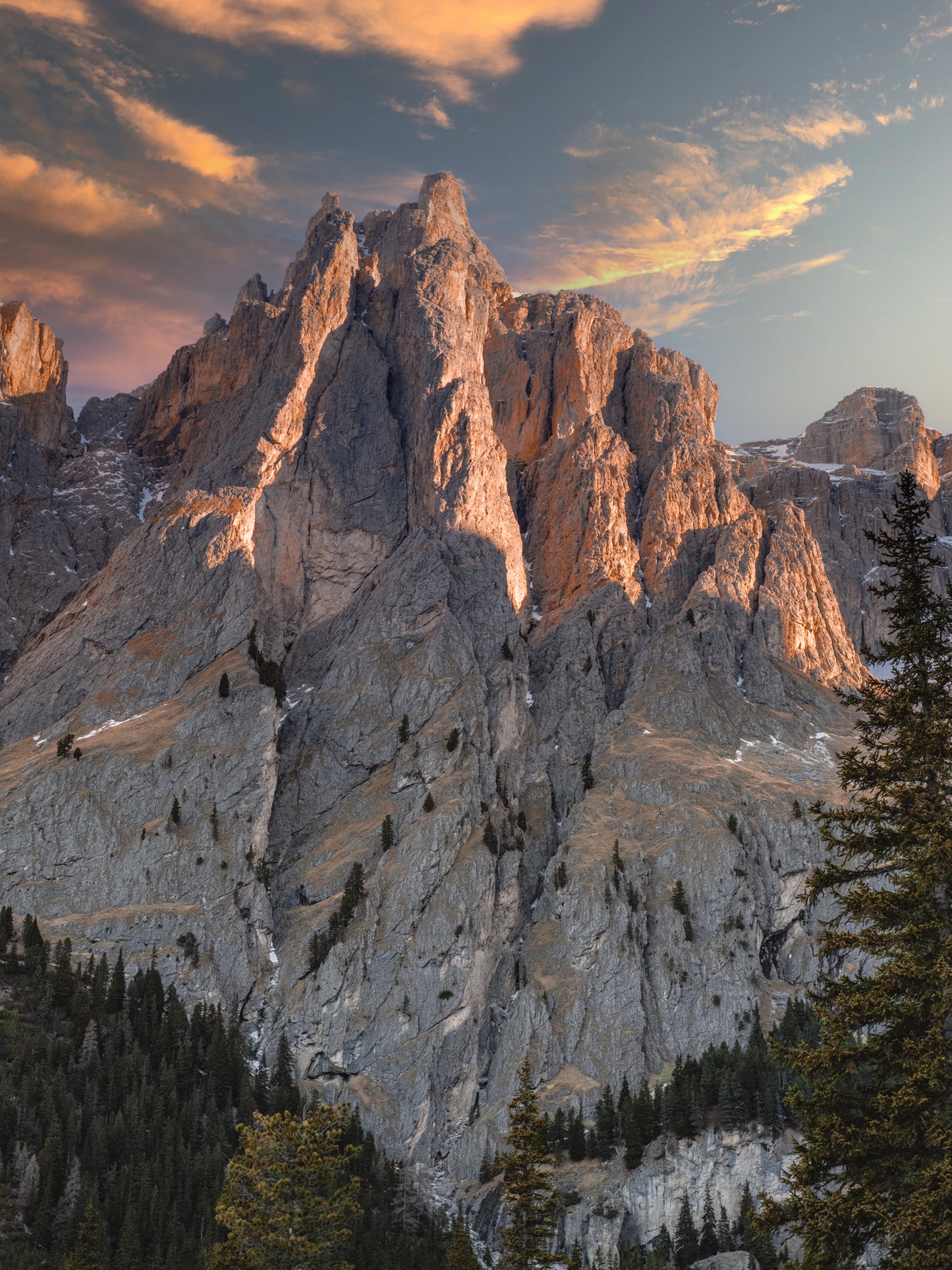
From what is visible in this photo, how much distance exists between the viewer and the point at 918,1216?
843 inches

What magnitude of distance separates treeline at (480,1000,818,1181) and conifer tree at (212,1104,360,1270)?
279 feet

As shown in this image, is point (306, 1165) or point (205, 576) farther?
point (205, 576)

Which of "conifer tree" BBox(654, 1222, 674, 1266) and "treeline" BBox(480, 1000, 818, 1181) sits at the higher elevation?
"treeline" BBox(480, 1000, 818, 1181)

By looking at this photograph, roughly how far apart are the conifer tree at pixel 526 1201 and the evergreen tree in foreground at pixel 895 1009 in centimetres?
2368

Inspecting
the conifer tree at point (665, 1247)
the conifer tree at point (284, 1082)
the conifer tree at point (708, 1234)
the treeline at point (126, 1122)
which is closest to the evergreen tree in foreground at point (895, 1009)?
the treeline at point (126, 1122)

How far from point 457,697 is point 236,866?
4372 centimetres

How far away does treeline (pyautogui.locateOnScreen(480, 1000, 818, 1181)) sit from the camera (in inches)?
4796

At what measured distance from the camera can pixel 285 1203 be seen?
4078 cm

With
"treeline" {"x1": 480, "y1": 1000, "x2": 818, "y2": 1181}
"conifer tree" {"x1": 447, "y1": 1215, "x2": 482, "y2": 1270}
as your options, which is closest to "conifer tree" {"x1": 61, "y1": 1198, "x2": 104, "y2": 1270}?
"conifer tree" {"x1": 447, "y1": 1215, "x2": 482, "y2": 1270}

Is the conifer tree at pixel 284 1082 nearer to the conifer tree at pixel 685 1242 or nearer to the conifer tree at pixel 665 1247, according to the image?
the conifer tree at pixel 665 1247

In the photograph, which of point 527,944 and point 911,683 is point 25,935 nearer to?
point 527,944

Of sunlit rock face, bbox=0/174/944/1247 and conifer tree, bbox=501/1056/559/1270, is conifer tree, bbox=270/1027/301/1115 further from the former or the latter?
conifer tree, bbox=501/1056/559/1270

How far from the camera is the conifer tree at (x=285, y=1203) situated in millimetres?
40000

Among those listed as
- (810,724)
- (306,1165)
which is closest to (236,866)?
(810,724)
